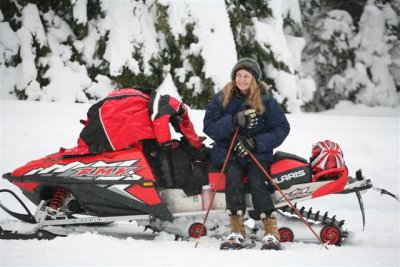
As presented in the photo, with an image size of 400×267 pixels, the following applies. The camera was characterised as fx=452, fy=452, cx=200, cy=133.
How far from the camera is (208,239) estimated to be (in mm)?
3930

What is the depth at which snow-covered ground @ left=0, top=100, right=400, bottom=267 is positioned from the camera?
3061 mm

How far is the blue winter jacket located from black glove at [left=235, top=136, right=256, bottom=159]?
0.21 ft

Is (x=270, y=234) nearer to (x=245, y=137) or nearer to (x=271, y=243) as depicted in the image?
(x=271, y=243)

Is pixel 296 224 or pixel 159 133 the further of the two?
pixel 296 224

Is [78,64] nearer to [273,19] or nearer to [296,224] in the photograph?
[273,19]

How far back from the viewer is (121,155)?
3924 millimetres

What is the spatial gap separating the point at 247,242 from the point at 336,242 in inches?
30.4

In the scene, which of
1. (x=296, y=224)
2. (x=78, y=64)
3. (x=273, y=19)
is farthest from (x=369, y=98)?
(x=296, y=224)

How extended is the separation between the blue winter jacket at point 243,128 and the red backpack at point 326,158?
1.21ft

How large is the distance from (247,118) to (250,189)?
60cm

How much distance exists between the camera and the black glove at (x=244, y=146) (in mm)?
3774

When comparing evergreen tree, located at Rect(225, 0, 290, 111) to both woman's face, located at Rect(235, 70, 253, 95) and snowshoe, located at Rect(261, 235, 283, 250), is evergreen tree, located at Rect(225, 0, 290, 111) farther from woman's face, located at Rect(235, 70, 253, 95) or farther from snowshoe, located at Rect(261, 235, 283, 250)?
snowshoe, located at Rect(261, 235, 283, 250)

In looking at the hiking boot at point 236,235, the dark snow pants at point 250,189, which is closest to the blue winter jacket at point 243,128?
the dark snow pants at point 250,189

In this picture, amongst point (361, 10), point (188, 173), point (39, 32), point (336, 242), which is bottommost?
point (336, 242)
